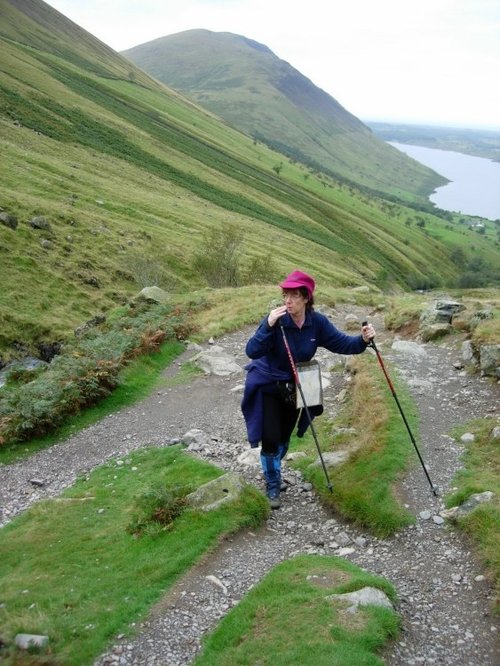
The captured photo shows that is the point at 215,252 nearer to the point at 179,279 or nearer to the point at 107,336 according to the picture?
the point at 179,279

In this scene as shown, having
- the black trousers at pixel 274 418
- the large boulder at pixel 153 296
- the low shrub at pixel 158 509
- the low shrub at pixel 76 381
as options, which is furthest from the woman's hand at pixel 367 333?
the large boulder at pixel 153 296

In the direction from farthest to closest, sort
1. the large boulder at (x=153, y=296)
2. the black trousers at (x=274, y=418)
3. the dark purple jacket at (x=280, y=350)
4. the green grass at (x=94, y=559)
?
the large boulder at (x=153, y=296) → the black trousers at (x=274, y=418) → the dark purple jacket at (x=280, y=350) → the green grass at (x=94, y=559)

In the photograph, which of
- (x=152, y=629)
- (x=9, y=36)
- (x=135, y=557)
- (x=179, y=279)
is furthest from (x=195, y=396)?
(x=9, y=36)

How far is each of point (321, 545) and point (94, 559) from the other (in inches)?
152

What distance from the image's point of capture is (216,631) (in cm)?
721

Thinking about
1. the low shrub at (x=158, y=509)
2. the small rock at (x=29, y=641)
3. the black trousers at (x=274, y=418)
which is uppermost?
the black trousers at (x=274, y=418)

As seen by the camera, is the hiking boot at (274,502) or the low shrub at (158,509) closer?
the low shrub at (158,509)

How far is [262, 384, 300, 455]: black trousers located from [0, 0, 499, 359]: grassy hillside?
2449 centimetres

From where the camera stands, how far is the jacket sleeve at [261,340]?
8.74 m

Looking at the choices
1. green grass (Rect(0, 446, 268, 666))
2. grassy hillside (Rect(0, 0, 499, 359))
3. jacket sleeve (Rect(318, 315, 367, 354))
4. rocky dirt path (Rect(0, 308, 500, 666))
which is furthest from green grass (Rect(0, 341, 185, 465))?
grassy hillside (Rect(0, 0, 499, 359))

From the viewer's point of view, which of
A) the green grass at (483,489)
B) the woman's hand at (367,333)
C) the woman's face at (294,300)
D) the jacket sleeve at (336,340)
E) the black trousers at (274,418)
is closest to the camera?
the green grass at (483,489)

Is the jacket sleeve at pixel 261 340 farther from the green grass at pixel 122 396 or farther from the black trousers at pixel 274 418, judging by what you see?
the green grass at pixel 122 396

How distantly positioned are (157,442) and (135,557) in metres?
5.97

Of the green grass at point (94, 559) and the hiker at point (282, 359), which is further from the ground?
the hiker at point (282, 359)
